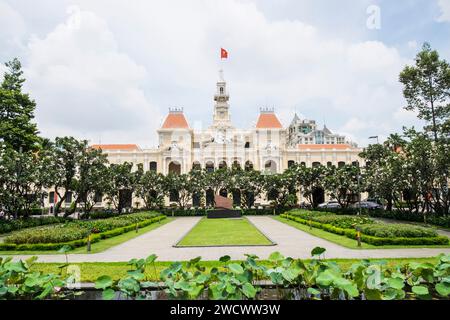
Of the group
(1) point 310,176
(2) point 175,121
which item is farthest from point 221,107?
(1) point 310,176

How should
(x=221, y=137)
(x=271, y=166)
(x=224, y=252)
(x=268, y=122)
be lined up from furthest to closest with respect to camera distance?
1. (x=268, y=122)
2. (x=221, y=137)
3. (x=271, y=166)
4. (x=224, y=252)

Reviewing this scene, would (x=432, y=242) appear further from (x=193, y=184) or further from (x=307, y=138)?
(x=307, y=138)

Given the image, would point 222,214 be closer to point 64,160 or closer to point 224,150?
point 64,160

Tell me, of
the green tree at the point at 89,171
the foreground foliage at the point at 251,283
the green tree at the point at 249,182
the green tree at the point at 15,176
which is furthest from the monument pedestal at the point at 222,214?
the foreground foliage at the point at 251,283

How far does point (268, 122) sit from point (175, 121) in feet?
59.7

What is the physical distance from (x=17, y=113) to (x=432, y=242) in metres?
37.5

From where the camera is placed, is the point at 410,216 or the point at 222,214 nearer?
the point at 410,216

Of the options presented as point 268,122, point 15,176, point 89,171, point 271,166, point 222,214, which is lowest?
point 222,214

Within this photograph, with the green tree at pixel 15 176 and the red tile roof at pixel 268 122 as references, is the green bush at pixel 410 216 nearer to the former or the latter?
the red tile roof at pixel 268 122

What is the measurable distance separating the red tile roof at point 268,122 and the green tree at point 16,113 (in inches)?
1562

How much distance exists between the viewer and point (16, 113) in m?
34.4

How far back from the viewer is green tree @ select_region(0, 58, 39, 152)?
1275 inches

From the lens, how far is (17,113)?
113 ft

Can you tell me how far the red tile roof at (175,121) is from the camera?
2525 inches
